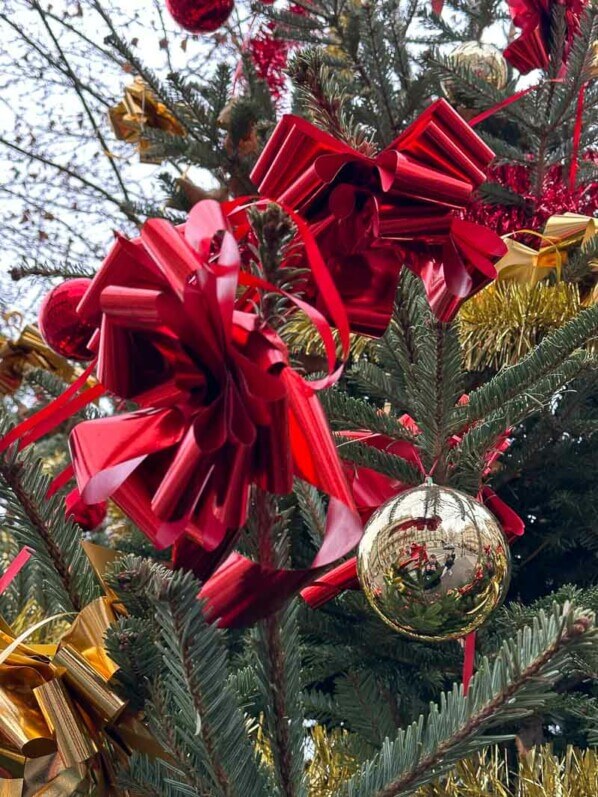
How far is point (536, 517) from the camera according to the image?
1.77 m

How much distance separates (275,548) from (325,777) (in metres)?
0.56

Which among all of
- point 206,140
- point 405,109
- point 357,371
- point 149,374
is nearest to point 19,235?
point 206,140

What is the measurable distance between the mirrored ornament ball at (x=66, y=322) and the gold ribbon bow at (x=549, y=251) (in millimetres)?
662

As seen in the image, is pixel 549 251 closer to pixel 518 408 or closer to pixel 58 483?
pixel 518 408

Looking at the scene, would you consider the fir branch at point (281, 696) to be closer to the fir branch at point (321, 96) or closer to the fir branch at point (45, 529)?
the fir branch at point (45, 529)

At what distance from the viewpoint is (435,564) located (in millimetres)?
841

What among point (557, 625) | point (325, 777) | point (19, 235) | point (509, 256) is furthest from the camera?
point (19, 235)

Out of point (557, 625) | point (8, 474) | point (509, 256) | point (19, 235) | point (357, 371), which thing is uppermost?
point (8, 474)

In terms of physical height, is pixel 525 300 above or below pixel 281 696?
below

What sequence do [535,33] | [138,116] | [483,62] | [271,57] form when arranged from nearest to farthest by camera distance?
[535,33]
[483,62]
[138,116]
[271,57]

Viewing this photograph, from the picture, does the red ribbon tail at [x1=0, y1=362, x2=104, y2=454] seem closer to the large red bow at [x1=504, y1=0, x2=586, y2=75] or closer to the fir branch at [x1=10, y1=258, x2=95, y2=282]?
the fir branch at [x1=10, y1=258, x2=95, y2=282]

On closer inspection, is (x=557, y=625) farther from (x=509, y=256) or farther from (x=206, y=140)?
(x=206, y=140)

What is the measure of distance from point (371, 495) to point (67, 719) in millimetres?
417

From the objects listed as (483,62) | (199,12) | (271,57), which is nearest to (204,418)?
(483,62)
